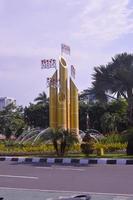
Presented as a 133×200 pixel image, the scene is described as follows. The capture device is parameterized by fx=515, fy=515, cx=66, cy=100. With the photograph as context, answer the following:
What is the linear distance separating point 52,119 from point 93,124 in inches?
1108

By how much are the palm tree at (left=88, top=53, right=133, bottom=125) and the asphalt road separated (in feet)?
59.5

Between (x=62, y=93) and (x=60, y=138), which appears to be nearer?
(x=60, y=138)

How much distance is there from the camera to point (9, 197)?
9.31 meters

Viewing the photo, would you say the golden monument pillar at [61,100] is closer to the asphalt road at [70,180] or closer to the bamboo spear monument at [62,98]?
the bamboo spear monument at [62,98]

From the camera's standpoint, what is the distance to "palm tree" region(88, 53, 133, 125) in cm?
3297

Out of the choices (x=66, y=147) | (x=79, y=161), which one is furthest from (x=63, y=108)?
(x=79, y=161)

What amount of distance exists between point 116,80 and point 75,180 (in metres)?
21.5

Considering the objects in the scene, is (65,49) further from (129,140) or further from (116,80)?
(129,140)

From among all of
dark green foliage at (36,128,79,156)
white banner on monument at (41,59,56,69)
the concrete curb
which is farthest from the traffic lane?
white banner on monument at (41,59,56,69)

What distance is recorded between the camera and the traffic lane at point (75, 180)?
10859mm

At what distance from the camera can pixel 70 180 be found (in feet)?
41.0

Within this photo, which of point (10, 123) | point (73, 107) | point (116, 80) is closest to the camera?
point (116, 80)

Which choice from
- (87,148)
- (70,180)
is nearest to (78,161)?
(87,148)

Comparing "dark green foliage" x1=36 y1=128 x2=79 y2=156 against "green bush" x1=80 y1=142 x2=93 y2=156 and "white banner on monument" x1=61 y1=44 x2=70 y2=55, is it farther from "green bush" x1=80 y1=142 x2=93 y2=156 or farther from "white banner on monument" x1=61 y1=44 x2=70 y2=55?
"white banner on monument" x1=61 y1=44 x2=70 y2=55
